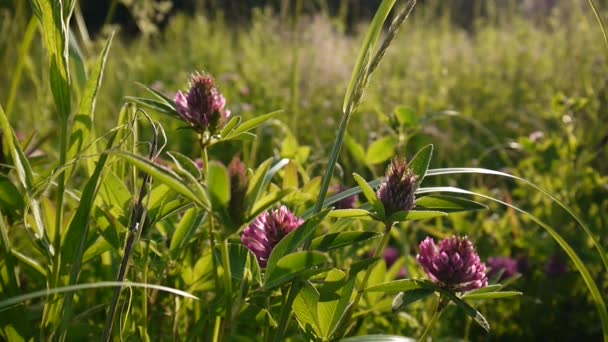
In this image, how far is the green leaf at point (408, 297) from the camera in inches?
27.7

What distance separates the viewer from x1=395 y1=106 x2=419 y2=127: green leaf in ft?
4.19

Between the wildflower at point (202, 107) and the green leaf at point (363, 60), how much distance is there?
141mm

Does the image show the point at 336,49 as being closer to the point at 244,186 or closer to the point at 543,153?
the point at 543,153

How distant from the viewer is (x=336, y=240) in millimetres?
712

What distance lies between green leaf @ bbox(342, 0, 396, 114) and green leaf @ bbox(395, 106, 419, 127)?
0.53 meters

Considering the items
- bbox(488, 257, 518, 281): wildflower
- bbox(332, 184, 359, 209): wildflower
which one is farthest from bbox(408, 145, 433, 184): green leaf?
bbox(488, 257, 518, 281): wildflower

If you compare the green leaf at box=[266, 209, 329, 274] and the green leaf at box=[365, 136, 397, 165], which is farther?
the green leaf at box=[365, 136, 397, 165]

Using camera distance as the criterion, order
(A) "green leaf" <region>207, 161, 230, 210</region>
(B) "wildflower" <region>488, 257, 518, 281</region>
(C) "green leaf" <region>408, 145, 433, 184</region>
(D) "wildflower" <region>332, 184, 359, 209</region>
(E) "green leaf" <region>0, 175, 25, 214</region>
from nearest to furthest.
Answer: (A) "green leaf" <region>207, 161, 230, 210</region> → (C) "green leaf" <region>408, 145, 433, 184</region> → (E) "green leaf" <region>0, 175, 25, 214</region> → (D) "wildflower" <region>332, 184, 359, 209</region> → (B) "wildflower" <region>488, 257, 518, 281</region>

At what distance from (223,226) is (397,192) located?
21 centimetres

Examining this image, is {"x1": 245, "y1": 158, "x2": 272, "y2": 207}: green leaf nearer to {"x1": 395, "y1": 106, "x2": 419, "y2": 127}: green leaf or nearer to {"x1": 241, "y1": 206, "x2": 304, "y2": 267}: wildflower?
{"x1": 241, "y1": 206, "x2": 304, "y2": 267}: wildflower

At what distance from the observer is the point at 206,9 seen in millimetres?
9891

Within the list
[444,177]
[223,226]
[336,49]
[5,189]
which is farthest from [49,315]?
[336,49]

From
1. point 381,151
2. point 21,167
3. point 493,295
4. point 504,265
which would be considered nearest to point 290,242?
point 493,295

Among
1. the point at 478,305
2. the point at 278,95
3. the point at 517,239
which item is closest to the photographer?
the point at 478,305
